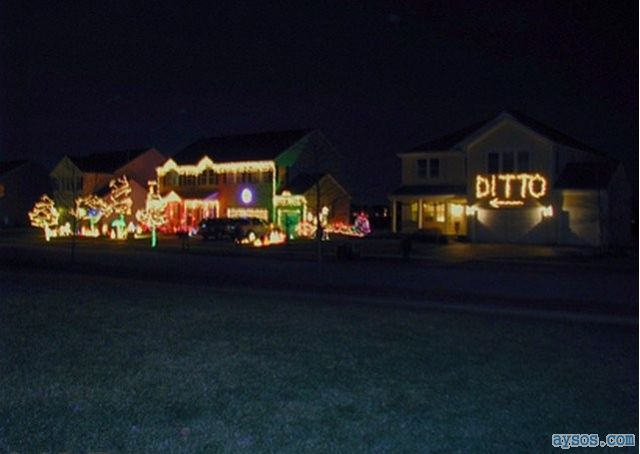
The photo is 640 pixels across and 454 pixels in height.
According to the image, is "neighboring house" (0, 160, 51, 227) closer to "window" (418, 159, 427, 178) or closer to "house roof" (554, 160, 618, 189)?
"window" (418, 159, 427, 178)

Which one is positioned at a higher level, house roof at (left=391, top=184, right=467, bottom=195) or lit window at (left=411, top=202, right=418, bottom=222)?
house roof at (left=391, top=184, right=467, bottom=195)

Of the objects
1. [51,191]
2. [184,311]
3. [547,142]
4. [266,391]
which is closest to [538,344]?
[266,391]

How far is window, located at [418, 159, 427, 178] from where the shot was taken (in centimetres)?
4447

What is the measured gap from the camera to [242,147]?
5447cm

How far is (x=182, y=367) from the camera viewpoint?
360 inches

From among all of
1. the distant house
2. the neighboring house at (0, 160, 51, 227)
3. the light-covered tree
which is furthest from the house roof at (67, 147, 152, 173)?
the light-covered tree

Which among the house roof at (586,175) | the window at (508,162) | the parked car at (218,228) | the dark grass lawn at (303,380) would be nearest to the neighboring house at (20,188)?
the parked car at (218,228)

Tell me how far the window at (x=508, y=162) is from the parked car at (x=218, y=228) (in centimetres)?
1537

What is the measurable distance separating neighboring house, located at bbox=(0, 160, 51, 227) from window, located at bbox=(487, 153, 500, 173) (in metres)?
47.8

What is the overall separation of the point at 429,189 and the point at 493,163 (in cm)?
459

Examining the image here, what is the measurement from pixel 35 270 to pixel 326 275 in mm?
8810

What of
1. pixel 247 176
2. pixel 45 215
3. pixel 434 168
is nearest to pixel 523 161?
pixel 434 168
